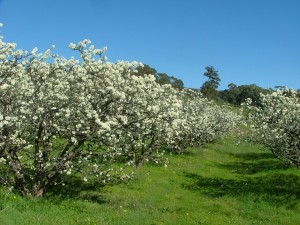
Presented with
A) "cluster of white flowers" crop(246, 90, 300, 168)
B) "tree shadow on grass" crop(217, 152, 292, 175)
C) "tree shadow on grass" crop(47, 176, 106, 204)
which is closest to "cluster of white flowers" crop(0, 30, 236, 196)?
"tree shadow on grass" crop(47, 176, 106, 204)

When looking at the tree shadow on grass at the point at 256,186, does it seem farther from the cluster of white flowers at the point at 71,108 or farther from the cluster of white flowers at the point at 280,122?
the cluster of white flowers at the point at 71,108

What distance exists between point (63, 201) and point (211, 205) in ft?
24.1

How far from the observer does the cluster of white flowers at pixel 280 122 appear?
830 inches

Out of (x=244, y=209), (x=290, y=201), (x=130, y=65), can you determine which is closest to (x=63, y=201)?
(x=130, y=65)

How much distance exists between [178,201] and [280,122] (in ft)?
Result: 22.5

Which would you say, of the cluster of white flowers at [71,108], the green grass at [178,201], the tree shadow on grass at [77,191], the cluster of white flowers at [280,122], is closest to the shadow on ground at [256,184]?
the green grass at [178,201]

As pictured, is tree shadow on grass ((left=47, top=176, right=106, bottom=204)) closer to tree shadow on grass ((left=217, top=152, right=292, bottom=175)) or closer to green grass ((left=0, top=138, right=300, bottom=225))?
green grass ((left=0, top=138, right=300, bottom=225))

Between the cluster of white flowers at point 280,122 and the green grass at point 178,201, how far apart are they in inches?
96.6

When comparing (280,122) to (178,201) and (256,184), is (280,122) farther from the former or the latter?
(178,201)

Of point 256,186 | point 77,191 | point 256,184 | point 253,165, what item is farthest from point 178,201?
point 253,165

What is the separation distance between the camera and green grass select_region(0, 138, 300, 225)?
1434 centimetres

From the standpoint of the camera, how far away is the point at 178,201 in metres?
19.9

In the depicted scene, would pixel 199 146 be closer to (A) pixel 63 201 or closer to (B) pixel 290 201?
(B) pixel 290 201

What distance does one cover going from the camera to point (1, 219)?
12.1m
